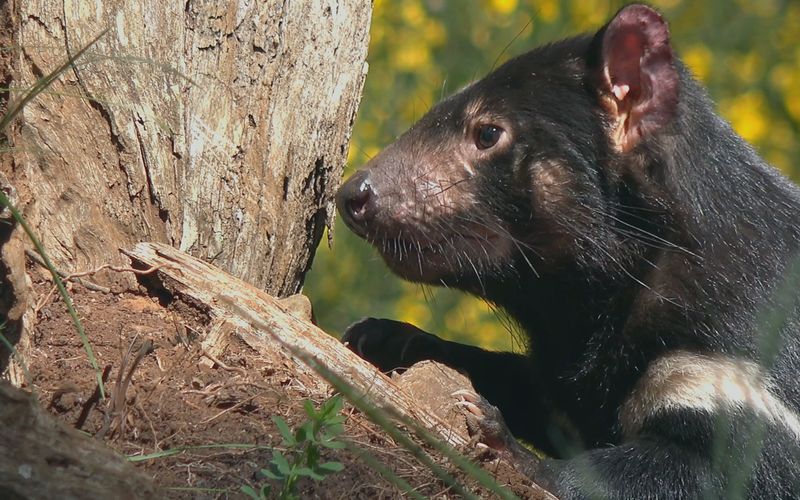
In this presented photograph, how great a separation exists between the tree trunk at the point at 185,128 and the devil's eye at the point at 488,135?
1.70ft

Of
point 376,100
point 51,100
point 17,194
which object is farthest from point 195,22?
point 376,100

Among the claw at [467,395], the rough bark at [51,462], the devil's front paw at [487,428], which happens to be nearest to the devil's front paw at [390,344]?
the claw at [467,395]

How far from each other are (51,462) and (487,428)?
1504 millimetres

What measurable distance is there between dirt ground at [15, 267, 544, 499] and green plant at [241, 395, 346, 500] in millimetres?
92

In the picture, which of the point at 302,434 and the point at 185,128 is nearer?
the point at 302,434

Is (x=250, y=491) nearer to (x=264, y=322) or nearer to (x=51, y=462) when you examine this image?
(x=51, y=462)

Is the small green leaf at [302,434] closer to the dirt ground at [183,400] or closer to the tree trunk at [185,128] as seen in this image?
the dirt ground at [183,400]

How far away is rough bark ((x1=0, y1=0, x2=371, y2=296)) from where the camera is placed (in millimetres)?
3244

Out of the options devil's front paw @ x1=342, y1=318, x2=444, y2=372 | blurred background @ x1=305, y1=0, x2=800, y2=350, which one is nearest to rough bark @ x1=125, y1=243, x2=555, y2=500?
devil's front paw @ x1=342, y1=318, x2=444, y2=372

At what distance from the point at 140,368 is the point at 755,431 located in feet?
6.02

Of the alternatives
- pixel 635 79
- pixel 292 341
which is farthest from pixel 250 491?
pixel 635 79

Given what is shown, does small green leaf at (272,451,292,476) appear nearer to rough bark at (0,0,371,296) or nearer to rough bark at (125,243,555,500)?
rough bark at (125,243,555,500)

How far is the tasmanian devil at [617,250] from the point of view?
3373 mm

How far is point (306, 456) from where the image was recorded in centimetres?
248
